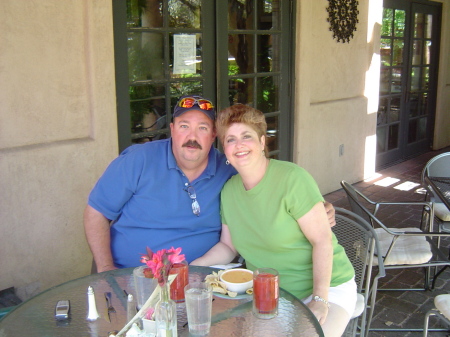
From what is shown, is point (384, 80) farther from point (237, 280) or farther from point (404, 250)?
point (237, 280)

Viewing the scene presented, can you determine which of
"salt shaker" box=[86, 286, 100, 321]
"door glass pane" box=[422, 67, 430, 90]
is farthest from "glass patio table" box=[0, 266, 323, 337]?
"door glass pane" box=[422, 67, 430, 90]

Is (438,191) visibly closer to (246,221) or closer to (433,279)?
(433,279)

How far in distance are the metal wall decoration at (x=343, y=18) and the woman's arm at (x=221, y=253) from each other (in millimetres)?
4009

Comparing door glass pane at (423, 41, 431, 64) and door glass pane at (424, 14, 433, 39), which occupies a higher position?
door glass pane at (424, 14, 433, 39)

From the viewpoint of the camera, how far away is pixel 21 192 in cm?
327

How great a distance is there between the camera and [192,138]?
2.51 m

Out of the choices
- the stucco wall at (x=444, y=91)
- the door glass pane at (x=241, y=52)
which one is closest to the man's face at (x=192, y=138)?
the door glass pane at (x=241, y=52)

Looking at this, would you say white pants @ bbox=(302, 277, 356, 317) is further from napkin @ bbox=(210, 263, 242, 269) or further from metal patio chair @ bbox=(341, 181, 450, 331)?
metal patio chair @ bbox=(341, 181, 450, 331)

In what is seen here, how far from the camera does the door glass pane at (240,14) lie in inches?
186

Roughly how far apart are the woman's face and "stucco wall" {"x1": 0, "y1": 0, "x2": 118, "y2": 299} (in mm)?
1550

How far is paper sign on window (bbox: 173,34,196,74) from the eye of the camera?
14.1 feet

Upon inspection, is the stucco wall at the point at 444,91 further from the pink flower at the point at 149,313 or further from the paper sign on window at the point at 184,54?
the pink flower at the point at 149,313

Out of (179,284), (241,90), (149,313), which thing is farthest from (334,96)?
(149,313)

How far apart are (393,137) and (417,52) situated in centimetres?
147
